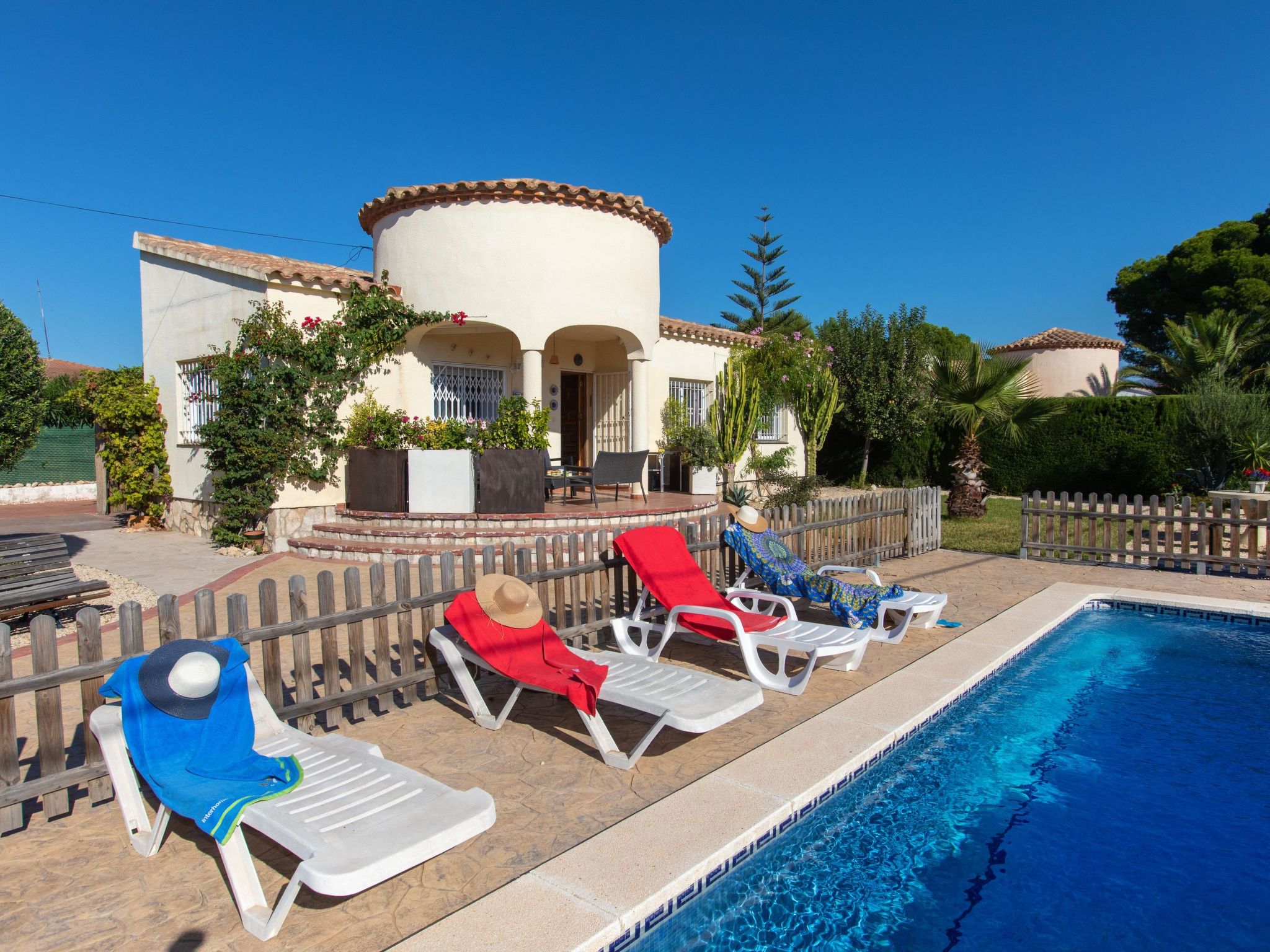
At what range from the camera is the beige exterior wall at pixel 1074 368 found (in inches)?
1160

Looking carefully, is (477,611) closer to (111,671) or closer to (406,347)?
(111,671)

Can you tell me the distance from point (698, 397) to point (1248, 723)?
12842 mm

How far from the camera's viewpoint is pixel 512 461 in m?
10.8

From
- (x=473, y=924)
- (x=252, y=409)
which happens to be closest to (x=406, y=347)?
(x=252, y=409)

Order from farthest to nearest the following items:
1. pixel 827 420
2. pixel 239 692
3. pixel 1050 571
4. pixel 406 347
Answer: pixel 827 420 → pixel 406 347 → pixel 1050 571 → pixel 239 692

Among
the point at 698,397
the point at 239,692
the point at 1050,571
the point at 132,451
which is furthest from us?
the point at 698,397

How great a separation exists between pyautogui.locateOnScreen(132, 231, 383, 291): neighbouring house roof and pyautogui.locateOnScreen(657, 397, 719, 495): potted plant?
6.50 metres

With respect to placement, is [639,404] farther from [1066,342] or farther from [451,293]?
[1066,342]

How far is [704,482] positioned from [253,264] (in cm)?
880

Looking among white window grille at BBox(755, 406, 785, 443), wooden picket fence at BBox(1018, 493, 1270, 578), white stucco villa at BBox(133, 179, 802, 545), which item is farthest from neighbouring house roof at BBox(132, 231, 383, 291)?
wooden picket fence at BBox(1018, 493, 1270, 578)

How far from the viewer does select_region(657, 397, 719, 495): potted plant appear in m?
15.5

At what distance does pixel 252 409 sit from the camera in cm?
1097

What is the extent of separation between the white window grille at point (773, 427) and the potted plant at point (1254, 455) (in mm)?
8943

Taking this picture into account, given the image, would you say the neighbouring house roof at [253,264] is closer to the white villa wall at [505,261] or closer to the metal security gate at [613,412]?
the white villa wall at [505,261]
